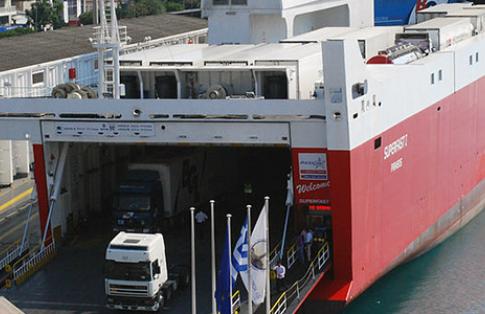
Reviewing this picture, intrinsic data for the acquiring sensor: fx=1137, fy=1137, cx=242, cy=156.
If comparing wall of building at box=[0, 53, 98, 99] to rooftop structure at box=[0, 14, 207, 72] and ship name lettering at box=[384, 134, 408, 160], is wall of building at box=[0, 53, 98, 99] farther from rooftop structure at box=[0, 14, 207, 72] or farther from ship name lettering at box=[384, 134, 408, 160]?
ship name lettering at box=[384, 134, 408, 160]

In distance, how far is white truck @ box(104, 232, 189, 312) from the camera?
22.1 m

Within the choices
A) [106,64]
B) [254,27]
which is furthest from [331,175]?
[254,27]

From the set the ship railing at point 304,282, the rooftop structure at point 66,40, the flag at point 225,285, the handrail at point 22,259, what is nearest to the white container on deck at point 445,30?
the rooftop structure at point 66,40

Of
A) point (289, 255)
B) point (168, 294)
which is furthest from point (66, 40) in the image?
point (168, 294)

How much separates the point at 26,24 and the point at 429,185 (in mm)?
72353


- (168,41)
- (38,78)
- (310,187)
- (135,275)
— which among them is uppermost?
(168,41)

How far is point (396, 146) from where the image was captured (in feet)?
87.8

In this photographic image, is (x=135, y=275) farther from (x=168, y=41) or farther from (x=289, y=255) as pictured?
(x=168, y=41)

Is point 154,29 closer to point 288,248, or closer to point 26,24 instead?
point 288,248

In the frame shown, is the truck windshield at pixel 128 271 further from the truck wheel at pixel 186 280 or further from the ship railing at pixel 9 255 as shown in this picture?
the ship railing at pixel 9 255

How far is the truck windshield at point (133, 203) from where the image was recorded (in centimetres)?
2689

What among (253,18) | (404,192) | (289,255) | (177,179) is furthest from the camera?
(253,18)

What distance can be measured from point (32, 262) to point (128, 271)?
3916 millimetres

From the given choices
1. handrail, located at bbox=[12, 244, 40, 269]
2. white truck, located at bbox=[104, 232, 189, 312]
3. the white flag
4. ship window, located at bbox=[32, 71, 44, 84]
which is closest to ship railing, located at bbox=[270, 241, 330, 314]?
the white flag
